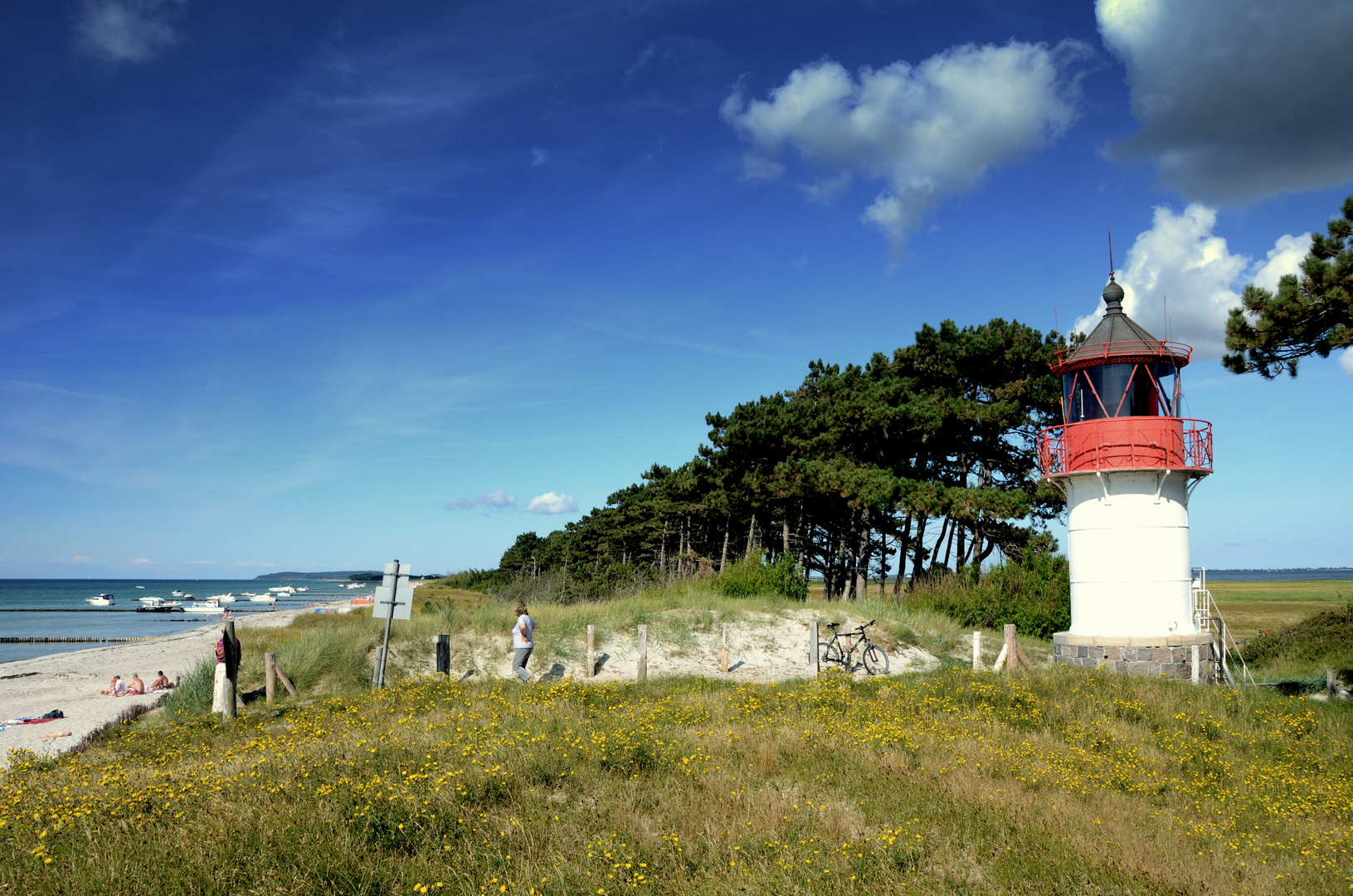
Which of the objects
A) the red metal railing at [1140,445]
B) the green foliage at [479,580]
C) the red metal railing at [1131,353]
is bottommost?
the green foliage at [479,580]

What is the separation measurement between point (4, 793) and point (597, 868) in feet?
21.6

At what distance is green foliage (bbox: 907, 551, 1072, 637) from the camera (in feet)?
92.5

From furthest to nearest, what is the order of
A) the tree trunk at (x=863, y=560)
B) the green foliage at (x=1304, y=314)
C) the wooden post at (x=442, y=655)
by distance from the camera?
the tree trunk at (x=863, y=560)
the wooden post at (x=442, y=655)
the green foliage at (x=1304, y=314)

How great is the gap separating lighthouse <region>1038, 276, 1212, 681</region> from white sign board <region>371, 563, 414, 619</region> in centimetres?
1542

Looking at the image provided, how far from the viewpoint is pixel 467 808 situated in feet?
24.9

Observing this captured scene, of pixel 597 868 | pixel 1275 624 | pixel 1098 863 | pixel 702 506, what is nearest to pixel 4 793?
pixel 597 868

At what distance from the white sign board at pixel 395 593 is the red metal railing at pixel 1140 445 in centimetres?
1546

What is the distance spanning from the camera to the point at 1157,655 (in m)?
17.3

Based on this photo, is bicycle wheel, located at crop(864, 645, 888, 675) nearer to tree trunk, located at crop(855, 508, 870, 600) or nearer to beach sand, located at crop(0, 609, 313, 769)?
tree trunk, located at crop(855, 508, 870, 600)

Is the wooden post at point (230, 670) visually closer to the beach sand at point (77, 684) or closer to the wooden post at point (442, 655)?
the beach sand at point (77, 684)

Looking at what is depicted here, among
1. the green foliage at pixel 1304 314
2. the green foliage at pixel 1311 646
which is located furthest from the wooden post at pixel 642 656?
the green foliage at pixel 1311 646

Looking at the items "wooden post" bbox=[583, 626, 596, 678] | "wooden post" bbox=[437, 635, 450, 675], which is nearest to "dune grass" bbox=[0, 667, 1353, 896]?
"wooden post" bbox=[437, 635, 450, 675]

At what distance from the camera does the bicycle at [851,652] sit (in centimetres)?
2138

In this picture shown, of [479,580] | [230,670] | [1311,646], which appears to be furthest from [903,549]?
[479,580]
